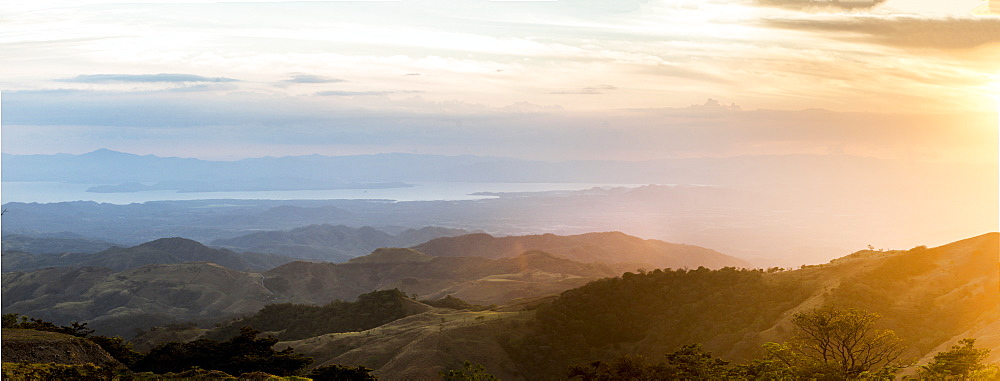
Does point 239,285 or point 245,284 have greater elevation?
point 245,284

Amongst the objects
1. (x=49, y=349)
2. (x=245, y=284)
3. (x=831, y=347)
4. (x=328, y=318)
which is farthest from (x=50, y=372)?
(x=245, y=284)

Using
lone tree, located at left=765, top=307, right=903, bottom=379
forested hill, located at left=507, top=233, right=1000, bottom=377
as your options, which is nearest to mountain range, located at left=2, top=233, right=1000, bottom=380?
forested hill, located at left=507, top=233, right=1000, bottom=377

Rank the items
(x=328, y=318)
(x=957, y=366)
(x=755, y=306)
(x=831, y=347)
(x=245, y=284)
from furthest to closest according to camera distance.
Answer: (x=245, y=284) → (x=328, y=318) → (x=755, y=306) → (x=831, y=347) → (x=957, y=366)

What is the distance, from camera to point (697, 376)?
115ft

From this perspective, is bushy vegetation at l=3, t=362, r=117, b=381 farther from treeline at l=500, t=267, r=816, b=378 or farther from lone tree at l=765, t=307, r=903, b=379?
treeline at l=500, t=267, r=816, b=378

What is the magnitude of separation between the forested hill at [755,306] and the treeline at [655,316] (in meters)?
0.09

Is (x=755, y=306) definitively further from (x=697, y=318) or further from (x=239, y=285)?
(x=239, y=285)

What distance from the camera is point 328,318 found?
92.9 m

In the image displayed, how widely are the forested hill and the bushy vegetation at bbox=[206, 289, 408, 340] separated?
1149 inches

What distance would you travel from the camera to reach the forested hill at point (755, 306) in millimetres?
50406

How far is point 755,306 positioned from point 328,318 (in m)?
55.5

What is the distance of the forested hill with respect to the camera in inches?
1984

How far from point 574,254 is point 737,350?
143804mm

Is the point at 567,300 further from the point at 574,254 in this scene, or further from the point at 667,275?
the point at 574,254
